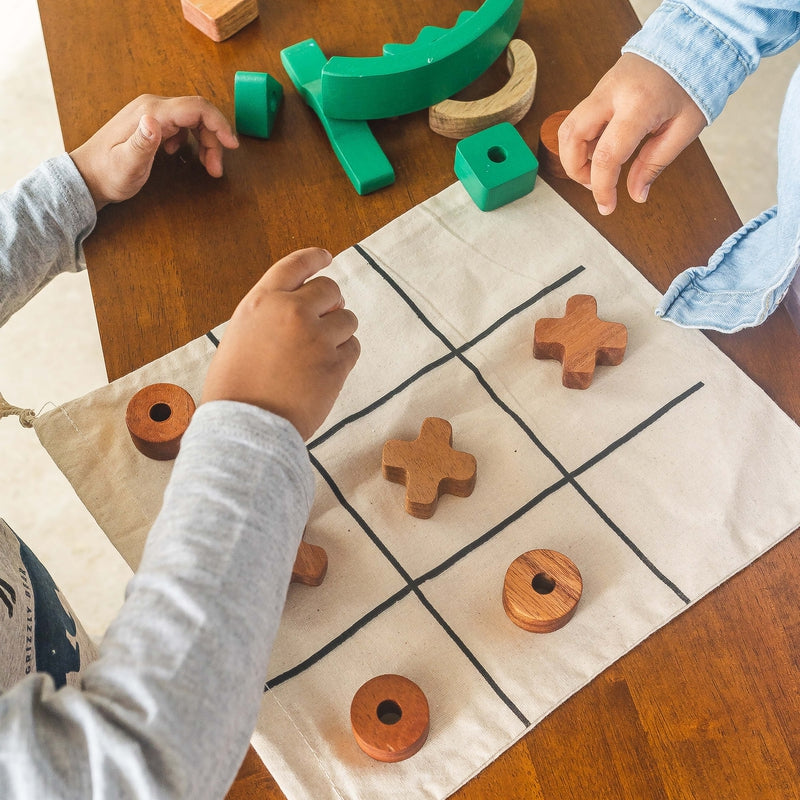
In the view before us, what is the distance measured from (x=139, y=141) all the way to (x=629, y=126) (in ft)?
1.22

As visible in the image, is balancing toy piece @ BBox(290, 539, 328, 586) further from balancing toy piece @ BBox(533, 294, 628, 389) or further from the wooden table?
balancing toy piece @ BBox(533, 294, 628, 389)

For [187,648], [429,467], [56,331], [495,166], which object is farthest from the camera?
[56,331]

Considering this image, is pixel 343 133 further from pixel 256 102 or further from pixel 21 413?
pixel 21 413

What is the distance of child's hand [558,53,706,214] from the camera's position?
605 mm

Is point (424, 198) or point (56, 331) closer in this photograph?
point (424, 198)

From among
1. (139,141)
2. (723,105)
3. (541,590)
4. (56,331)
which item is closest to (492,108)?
(723,105)

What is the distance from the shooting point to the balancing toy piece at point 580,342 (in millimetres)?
604

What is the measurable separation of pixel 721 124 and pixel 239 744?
141 cm

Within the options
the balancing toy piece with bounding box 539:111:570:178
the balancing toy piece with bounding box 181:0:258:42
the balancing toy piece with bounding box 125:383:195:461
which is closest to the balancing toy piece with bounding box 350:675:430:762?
the balancing toy piece with bounding box 125:383:195:461

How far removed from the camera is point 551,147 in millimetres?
690

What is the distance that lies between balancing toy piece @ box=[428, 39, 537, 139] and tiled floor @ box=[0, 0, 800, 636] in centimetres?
81

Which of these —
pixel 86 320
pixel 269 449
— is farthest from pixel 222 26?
pixel 86 320

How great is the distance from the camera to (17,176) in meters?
1.46

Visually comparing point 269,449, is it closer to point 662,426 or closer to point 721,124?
point 662,426
